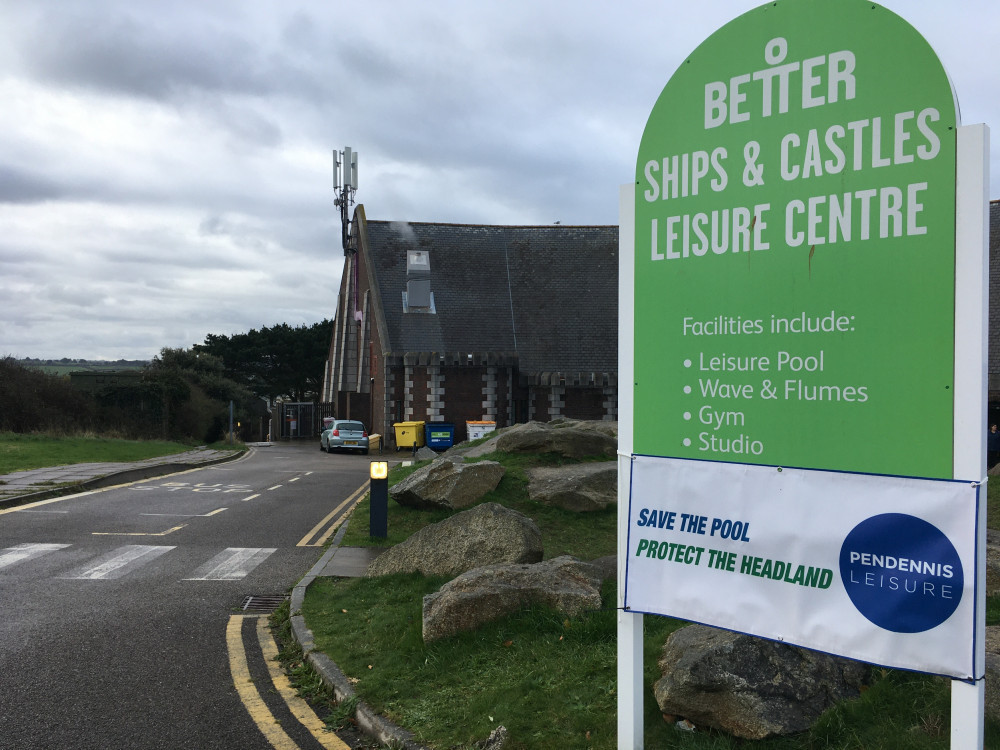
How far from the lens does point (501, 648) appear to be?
6.58 meters

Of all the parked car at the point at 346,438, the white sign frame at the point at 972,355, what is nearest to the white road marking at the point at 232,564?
the white sign frame at the point at 972,355

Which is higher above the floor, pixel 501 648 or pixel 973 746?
pixel 973 746

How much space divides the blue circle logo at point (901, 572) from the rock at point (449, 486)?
10.0 m

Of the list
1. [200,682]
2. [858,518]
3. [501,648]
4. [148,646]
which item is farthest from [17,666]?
[858,518]

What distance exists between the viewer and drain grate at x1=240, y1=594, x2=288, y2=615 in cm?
914

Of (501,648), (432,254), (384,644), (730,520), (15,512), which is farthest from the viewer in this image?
(432,254)

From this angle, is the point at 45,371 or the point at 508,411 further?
the point at 508,411

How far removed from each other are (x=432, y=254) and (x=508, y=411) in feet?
33.6

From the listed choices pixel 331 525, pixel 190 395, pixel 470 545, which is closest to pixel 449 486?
pixel 331 525

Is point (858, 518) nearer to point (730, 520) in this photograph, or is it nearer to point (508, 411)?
point (730, 520)

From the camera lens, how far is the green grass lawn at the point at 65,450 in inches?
985

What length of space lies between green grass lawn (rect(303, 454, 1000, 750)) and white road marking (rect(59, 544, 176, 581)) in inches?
139

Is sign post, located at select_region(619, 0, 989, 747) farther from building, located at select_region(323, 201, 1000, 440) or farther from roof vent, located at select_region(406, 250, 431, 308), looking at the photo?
roof vent, located at select_region(406, 250, 431, 308)

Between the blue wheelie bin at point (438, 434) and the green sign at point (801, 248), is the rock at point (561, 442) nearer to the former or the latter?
the green sign at point (801, 248)
